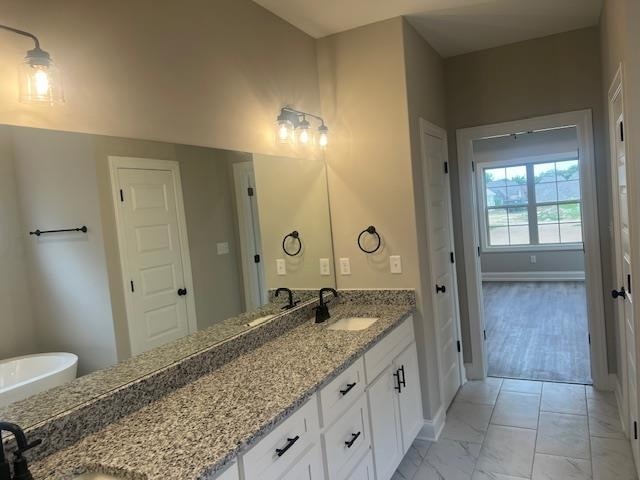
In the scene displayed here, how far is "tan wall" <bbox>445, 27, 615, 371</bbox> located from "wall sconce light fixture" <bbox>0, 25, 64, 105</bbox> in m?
3.10

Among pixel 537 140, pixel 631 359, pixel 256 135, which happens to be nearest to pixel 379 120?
pixel 256 135

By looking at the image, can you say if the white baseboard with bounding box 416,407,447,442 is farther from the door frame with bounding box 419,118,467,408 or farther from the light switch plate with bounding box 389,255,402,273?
the light switch plate with bounding box 389,255,402,273

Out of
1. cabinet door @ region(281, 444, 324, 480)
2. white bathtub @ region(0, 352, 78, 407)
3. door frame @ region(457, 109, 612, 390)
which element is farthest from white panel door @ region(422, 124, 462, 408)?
white bathtub @ region(0, 352, 78, 407)

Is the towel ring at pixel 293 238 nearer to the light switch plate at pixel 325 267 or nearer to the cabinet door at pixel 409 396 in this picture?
the light switch plate at pixel 325 267

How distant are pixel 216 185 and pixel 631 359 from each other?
2272mm

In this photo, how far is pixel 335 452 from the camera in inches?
77.7

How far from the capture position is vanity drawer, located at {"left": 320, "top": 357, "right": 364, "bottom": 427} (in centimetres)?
192

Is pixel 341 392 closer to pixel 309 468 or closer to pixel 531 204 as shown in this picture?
pixel 309 468

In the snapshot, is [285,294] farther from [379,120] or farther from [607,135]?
[607,135]

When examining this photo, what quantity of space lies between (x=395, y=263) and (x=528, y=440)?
136 cm

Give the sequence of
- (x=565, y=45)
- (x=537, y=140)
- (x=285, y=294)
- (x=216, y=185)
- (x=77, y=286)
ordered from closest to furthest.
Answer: (x=77, y=286), (x=216, y=185), (x=285, y=294), (x=565, y=45), (x=537, y=140)

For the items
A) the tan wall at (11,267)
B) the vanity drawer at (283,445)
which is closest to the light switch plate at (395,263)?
the vanity drawer at (283,445)

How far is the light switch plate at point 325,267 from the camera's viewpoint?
124 inches

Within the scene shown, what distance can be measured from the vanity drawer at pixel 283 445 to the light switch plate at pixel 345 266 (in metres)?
1.43
